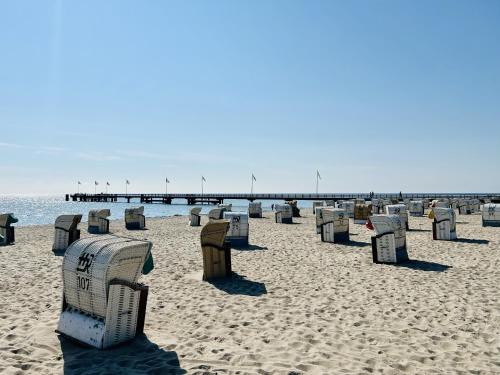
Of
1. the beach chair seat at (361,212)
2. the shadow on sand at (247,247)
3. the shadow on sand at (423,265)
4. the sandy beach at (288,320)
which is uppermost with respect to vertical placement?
→ the beach chair seat at (361,212)

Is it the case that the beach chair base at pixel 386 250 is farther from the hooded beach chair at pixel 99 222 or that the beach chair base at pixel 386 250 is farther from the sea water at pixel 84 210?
the sea water at pixel 84 210

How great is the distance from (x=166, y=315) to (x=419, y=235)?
50.0ft

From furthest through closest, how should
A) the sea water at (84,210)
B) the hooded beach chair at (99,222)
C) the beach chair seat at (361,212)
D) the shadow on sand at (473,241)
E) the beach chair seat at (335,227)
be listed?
the sea water at (84,210), the beach chair seat at (361,212), the hooded beach chair at (99,222), the beach chair seat at (335,227), the shadow on sand at (473,241)

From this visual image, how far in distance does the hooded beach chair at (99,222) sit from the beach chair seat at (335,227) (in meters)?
13.1

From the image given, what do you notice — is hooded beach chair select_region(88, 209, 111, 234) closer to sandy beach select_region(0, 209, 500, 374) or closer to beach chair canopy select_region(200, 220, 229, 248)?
sandy beach select_region(0, 209, 500, 374)

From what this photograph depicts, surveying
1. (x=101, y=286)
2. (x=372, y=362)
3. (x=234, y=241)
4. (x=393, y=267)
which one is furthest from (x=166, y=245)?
(x=372, y=362)

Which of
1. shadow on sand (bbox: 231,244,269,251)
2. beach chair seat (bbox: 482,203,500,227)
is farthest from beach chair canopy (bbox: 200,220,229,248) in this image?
beach chair seat (bbox: 482,203,500,227)

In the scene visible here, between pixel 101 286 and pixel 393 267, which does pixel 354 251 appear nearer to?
pixel 393 267

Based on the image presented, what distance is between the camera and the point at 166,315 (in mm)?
6855

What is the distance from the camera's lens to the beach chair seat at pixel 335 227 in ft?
54.3

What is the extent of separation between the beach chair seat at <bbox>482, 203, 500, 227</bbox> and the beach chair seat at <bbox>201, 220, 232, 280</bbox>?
19.5 metres

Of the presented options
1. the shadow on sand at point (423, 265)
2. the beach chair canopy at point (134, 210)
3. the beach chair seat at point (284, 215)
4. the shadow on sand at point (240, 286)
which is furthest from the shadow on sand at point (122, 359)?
the beach chair seat at point (284, 215)

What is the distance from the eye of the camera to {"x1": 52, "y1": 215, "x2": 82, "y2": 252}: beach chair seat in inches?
575

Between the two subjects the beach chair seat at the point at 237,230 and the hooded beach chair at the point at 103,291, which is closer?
the hooded beach chair at the point at 103,291
